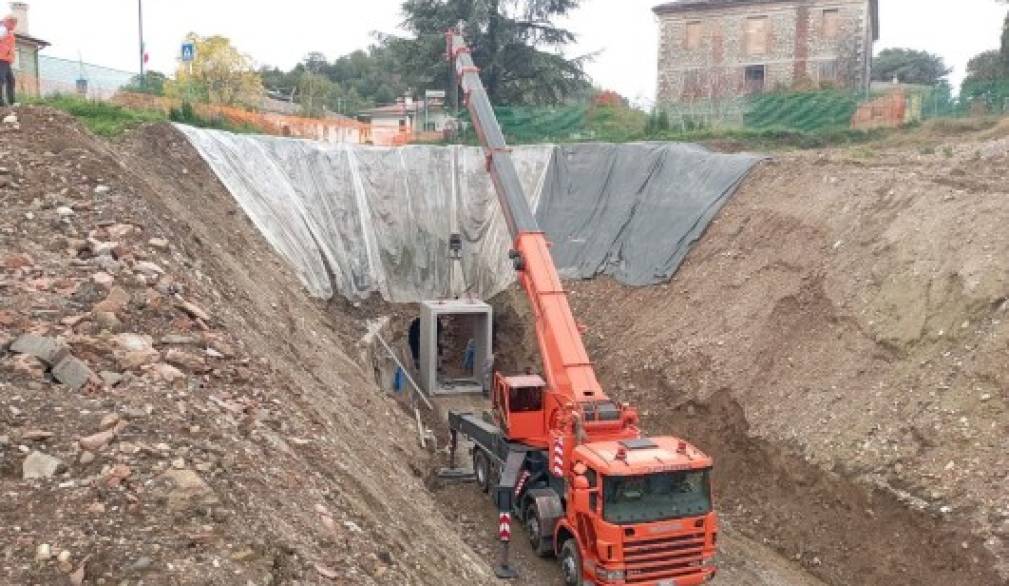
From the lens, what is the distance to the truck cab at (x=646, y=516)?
980cm

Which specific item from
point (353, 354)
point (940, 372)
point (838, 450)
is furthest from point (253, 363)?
point (940, 372)

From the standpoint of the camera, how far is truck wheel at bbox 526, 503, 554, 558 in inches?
453

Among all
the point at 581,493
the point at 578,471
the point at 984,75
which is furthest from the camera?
the point at 984,75

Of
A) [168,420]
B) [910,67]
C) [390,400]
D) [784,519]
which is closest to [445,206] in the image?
[390,400]

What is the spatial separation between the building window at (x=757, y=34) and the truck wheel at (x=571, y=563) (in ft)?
101

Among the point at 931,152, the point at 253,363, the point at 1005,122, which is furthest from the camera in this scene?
the point at 1005,122

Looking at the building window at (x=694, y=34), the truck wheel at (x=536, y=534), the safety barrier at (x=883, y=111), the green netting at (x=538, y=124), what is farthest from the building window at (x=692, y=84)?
the truck wheel at (x=536, y=534)

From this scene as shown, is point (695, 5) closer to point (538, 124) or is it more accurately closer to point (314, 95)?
point (538, 124)

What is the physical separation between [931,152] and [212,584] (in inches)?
822

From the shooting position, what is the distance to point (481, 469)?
47.2 ft

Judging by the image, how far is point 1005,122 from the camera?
23.3 m

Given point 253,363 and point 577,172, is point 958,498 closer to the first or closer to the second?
point 253,363

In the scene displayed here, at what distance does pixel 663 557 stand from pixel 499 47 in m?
25.8

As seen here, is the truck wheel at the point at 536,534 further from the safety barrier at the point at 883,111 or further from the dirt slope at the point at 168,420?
the safety barrier at the point at 883,111
